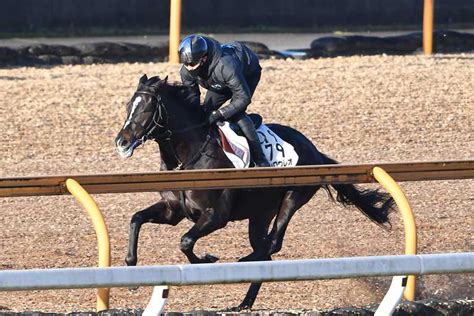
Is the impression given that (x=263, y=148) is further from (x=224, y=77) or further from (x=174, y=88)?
(x=174, y=88)

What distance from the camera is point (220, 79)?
28.4 ft

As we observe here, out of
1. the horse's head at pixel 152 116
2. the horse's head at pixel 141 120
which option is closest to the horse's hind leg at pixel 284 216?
the horse's head at pixel 152 116

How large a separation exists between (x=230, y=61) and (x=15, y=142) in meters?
5.06

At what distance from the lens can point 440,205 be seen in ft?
37.0

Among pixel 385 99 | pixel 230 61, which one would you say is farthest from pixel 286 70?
pixel 230 61

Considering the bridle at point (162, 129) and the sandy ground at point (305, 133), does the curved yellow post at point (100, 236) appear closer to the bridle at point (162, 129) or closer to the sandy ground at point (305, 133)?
the sandy ground at point (305, 133)

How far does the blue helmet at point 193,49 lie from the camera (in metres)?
8.52

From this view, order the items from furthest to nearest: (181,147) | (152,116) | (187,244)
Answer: (181,147)
(152,116)
(187,244)

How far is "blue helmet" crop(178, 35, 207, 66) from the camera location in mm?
8523

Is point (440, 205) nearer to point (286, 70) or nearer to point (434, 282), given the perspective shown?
point (434, 282)

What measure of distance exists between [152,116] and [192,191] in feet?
1.85

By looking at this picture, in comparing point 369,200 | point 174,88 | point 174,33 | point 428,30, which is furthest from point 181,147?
point 428,30

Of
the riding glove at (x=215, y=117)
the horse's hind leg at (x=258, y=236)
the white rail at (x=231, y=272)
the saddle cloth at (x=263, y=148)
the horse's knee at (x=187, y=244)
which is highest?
the white rail at (x=231, y=272)

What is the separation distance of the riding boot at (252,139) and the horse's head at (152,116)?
0.31 metres
